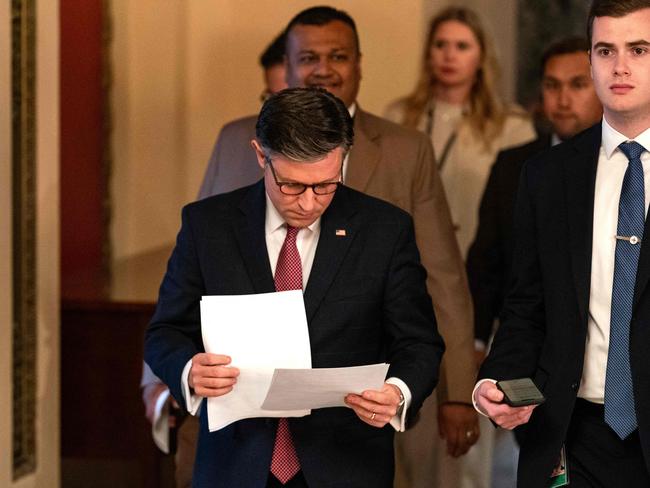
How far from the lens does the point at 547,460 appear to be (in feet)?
11.5

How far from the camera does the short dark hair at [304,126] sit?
3453mm

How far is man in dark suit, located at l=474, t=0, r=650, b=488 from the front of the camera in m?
3.39

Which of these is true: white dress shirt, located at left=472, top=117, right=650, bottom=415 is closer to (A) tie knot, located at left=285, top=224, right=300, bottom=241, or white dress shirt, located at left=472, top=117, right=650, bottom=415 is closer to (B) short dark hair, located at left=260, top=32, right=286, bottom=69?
(A) tie knot, located at left=285, top=224, right=300, bottom=241

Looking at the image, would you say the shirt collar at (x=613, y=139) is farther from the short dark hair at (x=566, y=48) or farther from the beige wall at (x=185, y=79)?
the beige wall at (x=185, y=79)

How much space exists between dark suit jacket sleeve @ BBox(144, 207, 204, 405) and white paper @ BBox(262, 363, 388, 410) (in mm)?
380

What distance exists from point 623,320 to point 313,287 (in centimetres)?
80

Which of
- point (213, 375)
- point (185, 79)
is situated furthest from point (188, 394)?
point (185, 79)

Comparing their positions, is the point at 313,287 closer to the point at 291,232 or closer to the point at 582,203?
the point at 291,232

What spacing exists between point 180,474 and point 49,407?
2.62 feet

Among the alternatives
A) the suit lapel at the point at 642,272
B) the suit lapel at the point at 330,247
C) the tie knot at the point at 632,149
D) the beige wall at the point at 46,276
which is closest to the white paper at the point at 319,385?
the suit lapel at the point at 330,247

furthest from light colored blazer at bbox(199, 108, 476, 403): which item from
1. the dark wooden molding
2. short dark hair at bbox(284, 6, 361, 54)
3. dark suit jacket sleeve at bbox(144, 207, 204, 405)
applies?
the dark wooden molding

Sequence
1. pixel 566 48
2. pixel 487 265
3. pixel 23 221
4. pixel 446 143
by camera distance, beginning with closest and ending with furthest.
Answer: pixel 23 221 → pixel 487 265 → pixel 566 48 → pixel 446 143

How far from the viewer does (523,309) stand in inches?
144

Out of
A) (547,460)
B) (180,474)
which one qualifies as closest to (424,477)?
(180,474)
